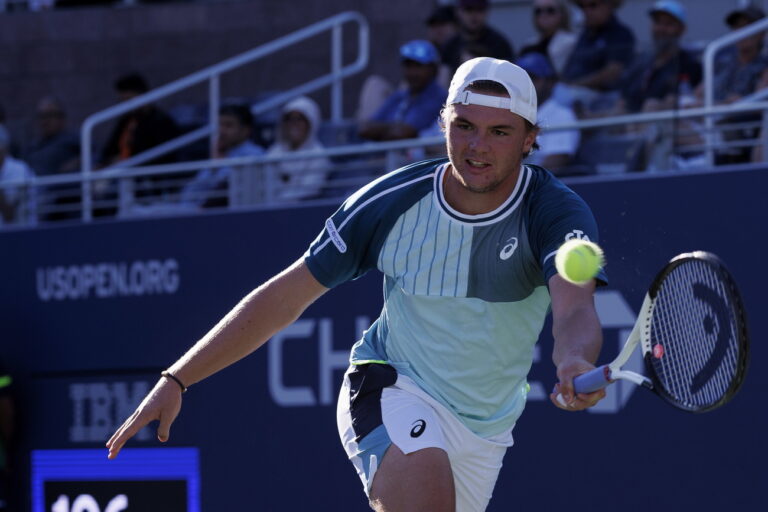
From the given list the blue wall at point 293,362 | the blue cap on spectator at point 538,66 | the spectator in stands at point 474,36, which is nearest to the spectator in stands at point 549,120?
the blue cap on spectator at point 538,66

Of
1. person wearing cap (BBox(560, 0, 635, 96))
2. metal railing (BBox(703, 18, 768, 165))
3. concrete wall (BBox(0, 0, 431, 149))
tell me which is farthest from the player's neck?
concrete wall (BBox(0, 0, 431, 149))

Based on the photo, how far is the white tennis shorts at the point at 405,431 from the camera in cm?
414

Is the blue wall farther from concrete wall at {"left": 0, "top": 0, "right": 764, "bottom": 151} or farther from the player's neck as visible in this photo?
concrete wall at {"left": 0, "top": 0, "right": 764, "bottom": 151}

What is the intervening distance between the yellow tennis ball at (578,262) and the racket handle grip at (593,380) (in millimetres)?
228

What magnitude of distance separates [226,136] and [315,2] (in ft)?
10.7

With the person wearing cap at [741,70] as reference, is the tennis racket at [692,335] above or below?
below

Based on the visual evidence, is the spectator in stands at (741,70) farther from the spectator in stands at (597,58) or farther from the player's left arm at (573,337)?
the player's left arm at (573,337)

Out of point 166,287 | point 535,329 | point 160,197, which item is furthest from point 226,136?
point 535,329

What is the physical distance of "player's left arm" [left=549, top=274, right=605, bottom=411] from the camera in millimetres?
3451

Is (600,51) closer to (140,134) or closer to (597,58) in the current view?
(597,58)

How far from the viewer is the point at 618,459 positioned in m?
6.01

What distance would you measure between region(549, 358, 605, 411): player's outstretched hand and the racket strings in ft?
1.00

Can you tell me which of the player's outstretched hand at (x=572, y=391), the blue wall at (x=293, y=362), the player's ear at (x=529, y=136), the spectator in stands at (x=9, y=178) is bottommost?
the blue wall at (x=293, y=362)

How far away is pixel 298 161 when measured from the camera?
7516 millimetres
